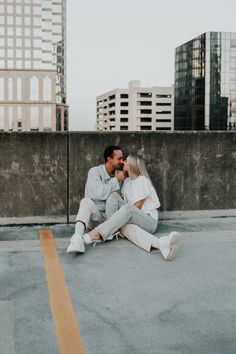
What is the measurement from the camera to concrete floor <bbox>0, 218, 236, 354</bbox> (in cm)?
320

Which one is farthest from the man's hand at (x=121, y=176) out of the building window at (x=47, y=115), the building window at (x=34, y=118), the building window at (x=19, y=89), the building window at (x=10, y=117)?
the building window at (x=10, y=117)

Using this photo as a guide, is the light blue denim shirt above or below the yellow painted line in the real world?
above

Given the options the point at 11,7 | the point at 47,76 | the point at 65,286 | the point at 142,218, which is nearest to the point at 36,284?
the point at 65,286

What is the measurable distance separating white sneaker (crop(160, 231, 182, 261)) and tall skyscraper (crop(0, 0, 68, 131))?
456 feet

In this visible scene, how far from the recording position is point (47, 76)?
14212cm

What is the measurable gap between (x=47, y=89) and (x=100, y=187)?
140 metres

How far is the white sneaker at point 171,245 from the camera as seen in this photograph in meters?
5.10

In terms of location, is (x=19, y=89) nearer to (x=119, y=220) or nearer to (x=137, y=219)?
(x=137, y=219)

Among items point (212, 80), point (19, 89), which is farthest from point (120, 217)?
point (19, 89)

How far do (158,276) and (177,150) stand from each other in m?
3.19

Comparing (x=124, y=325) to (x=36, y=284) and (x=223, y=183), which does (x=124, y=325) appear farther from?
(x=223, y=183)

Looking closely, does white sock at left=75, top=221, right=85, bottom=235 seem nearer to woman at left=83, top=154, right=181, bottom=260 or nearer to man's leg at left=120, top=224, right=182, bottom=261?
woman at left=83, top=154, right=181, bottom=260

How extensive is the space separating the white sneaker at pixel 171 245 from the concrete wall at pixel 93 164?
2.32m

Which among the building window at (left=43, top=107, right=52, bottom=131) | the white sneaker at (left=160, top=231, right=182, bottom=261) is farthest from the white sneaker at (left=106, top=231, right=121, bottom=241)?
the building window at (left=43, top=107, right=52, bottom=131)
